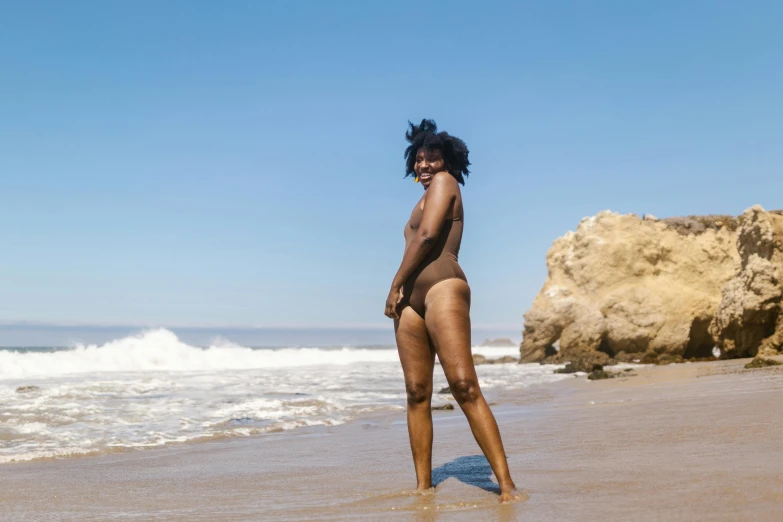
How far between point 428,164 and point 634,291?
2316cm

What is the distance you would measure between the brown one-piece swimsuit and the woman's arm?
0.16 feet

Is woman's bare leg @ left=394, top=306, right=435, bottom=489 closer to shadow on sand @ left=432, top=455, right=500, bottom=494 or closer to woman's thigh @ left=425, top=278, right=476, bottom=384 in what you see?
woman's thigh @ left=425, top=278, right=476, bottom=384

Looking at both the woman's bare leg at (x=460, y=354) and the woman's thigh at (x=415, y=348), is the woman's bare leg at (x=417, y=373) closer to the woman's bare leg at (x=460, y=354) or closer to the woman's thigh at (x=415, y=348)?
the woman's thigh at (x=415, y=348)

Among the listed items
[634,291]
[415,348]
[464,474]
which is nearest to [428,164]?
[415,348]

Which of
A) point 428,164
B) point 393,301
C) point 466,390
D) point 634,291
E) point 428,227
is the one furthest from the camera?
point 634,291

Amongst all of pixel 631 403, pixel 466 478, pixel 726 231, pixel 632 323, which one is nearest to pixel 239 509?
pixel 466 478

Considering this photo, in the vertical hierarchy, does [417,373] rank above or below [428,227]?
below

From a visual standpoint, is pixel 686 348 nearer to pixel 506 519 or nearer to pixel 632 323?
pixel 632 323

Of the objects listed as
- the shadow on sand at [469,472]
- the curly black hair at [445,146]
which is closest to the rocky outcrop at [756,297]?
the shadow on sand at [469,472]

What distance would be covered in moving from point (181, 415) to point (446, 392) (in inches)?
178

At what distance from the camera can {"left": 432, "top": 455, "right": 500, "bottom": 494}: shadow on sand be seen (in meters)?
3.95

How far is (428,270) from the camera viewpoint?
12.6 ft

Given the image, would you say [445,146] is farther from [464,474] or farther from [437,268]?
[464,474]

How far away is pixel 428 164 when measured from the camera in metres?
4.20
